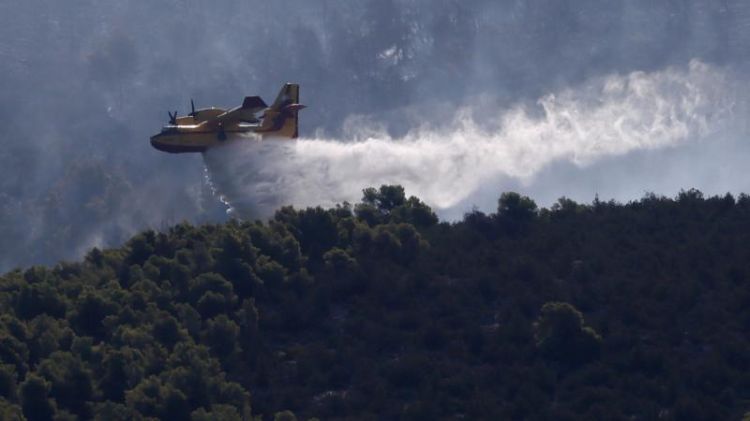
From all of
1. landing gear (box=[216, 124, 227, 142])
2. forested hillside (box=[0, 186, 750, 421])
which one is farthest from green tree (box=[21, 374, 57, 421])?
landing gear (box=[216, 124, 227, 142])

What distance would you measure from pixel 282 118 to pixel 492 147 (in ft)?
90.6

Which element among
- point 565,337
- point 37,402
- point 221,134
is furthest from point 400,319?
point 221,134

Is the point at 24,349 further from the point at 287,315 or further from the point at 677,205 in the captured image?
the point at 677,205

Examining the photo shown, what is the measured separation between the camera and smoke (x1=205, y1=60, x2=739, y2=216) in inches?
4245

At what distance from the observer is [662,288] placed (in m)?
71.1

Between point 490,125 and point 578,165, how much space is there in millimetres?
9520

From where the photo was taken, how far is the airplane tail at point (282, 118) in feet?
360

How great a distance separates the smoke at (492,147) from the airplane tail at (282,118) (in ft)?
2.13

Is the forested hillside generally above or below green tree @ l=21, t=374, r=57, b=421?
above

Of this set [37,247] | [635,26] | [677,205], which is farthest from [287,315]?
[635,26]

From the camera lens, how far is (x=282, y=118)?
109812 mm

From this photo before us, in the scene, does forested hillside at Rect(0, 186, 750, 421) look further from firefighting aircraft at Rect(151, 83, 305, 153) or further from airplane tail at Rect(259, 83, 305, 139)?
airplane tail at Rect(259, 83, 305, 139)

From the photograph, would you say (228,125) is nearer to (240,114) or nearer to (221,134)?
(221,134)

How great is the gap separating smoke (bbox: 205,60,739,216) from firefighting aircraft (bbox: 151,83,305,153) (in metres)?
0.72
